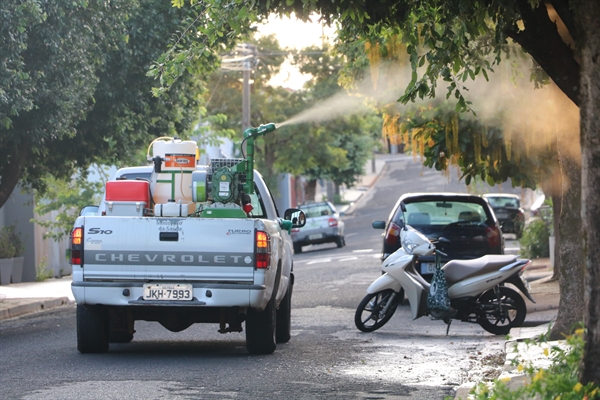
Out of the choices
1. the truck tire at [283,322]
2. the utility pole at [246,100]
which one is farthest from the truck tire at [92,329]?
the utility pole at [246,100]

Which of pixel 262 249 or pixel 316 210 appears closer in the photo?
pixel 262 249

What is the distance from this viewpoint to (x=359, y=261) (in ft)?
87.5

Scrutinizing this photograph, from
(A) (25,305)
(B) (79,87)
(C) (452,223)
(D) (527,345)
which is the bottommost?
(A) (25,305)

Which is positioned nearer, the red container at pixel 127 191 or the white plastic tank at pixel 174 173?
the red container at pixel 127 191

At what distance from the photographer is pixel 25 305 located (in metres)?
17.5

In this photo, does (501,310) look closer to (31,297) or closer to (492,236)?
(492,236)

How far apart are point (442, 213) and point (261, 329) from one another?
615 centimetres

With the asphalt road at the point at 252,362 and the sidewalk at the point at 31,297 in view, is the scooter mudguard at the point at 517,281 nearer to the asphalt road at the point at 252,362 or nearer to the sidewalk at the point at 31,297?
the asphalt road at the point at 252,362

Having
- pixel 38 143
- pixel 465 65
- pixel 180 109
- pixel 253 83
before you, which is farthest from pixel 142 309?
pixel 253 83

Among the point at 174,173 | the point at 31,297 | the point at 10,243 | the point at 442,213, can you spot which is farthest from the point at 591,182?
the point at 10,243

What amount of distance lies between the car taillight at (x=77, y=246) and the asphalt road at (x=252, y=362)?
0.95 m

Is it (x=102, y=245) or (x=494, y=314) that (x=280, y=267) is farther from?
(x=494, y=314)

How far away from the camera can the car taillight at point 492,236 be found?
614 inches

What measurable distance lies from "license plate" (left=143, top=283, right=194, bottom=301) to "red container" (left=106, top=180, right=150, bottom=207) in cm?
118
